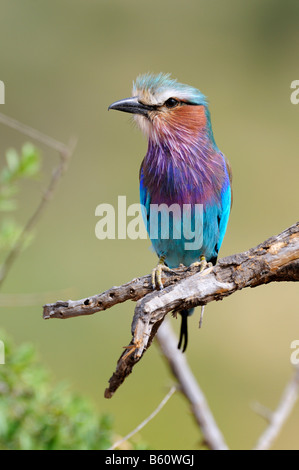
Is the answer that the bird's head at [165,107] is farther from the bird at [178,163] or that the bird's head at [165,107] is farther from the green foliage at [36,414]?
the green foliage at [36,414]

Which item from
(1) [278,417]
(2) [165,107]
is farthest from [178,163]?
(1) [278,417]

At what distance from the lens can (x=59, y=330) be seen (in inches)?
223

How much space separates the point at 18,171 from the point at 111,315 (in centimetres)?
400

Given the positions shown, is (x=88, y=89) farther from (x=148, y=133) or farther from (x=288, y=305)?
(x=148, y=133)

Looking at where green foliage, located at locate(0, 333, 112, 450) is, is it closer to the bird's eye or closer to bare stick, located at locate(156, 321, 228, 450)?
bare stick, located at locate(156, 321, 228, 450)

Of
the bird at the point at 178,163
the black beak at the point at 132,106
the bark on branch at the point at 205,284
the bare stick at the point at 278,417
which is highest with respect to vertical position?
the black beak at the point at 132,106

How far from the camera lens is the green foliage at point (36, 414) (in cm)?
207

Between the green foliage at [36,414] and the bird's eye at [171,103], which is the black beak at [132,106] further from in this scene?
the green foliage at [36,414]

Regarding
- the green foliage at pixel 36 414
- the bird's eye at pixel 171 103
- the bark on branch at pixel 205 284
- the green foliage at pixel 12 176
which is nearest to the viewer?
the bark on branch at pixel 205 284

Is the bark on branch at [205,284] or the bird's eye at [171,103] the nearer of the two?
the bark on branch at [205,284]

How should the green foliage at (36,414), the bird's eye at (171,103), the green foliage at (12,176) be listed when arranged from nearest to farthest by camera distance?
the green foliage at (36,414), the green foliage at (12,176), the bird's eye at (171,103)

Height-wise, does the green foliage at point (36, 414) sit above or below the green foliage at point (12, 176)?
below

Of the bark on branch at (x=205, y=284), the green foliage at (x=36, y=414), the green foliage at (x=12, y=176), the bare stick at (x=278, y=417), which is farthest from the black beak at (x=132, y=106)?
the bare stick at (x=278, y=417)
